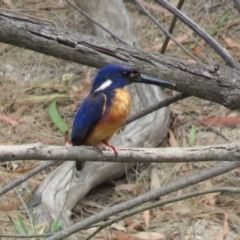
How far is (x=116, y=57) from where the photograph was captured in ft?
9.16

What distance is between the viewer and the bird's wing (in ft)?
9.38

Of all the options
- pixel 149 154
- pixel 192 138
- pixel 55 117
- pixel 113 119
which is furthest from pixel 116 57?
pixel 55 117

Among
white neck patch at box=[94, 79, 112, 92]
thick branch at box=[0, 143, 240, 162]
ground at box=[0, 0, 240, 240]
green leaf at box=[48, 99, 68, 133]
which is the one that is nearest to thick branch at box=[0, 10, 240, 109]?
white neck patch at box=[94, 79, 112, 92]

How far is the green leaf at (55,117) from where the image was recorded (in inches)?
199

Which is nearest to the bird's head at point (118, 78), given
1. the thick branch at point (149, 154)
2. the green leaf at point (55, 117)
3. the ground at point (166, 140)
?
the thick branch at point (149, 154)

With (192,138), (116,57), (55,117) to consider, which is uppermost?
(116,57)

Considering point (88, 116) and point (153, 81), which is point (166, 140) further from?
point (153, 81)

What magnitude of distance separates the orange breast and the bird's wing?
0.07 ft

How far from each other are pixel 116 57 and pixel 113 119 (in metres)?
0.24

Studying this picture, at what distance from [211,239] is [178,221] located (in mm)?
264

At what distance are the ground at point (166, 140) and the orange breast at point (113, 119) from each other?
1.07m

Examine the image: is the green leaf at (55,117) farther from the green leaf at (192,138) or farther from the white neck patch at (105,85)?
the white neck patch at (105,85)

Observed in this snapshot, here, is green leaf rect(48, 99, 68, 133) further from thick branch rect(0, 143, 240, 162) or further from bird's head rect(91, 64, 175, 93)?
thick branch rect(0, 143, 240, 162)

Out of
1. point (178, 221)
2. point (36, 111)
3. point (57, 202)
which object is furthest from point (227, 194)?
point (36, 111)
